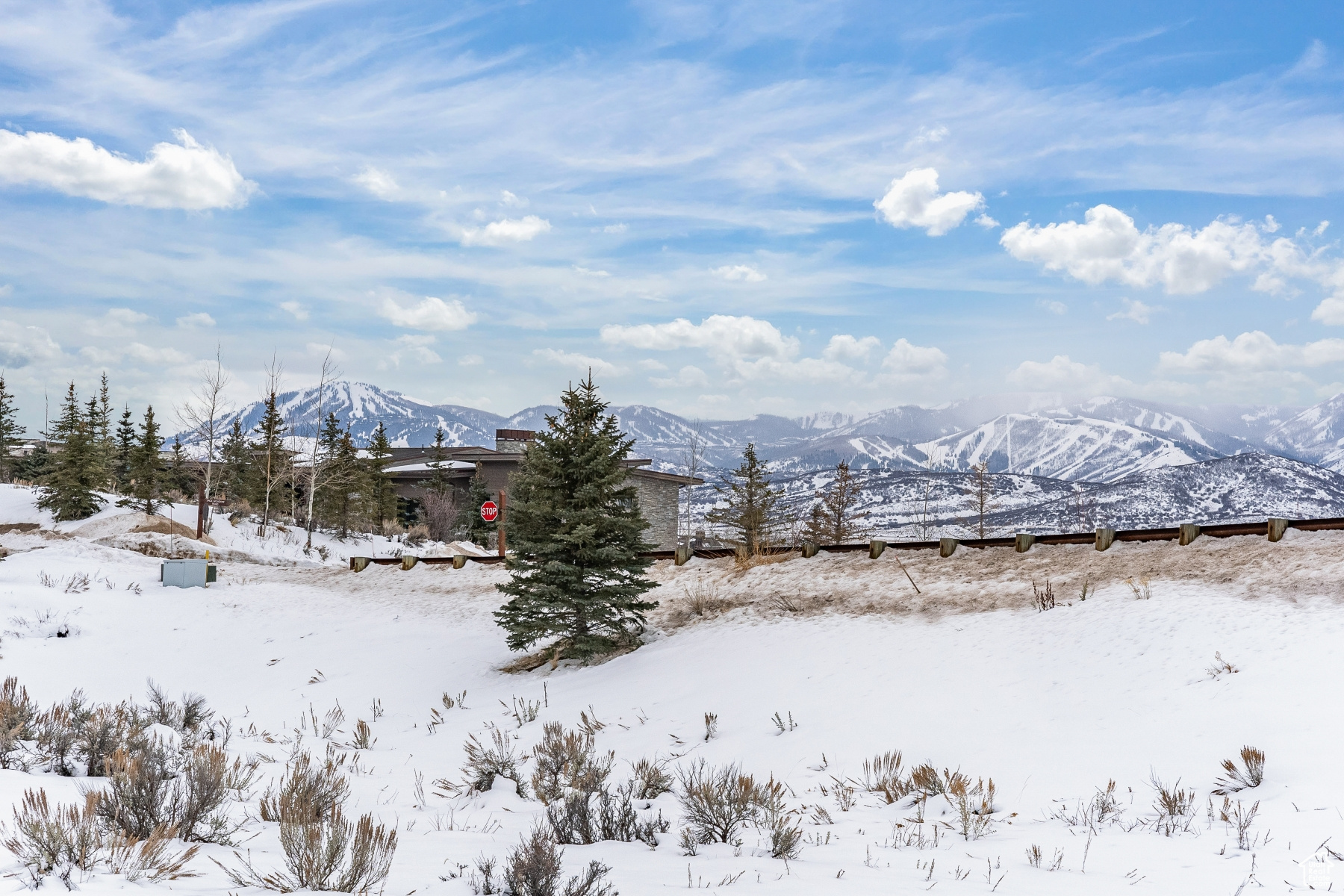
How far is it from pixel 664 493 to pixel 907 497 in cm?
14690

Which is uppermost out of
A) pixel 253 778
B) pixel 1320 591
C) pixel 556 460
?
pixel 556 460

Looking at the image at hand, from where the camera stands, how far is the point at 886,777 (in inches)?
289

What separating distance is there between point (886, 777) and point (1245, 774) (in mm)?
2824

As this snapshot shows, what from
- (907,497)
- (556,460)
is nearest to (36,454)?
(556,460)

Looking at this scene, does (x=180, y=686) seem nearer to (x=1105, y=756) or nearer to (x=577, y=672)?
(x=577, y=672)

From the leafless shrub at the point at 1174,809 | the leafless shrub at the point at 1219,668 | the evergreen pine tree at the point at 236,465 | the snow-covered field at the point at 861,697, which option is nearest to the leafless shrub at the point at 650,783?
the snow-covered field at the point at 861,697

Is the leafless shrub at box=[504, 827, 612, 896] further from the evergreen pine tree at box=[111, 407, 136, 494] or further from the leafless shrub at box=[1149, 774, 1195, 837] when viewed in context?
the evergreen pine tree at box=[111, 407, 136, 494]

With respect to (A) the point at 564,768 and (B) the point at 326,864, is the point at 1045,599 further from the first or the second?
(B) the point at 326,864

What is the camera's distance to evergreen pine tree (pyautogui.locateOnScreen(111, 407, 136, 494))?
4444 cm

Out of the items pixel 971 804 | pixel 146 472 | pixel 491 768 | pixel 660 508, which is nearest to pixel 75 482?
pixel 146 472

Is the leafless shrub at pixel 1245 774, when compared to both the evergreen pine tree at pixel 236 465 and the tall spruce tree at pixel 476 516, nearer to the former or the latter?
the tall spruce tree at pixel 476 516

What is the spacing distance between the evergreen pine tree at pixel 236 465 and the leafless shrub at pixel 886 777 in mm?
43345

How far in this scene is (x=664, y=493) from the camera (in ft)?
141

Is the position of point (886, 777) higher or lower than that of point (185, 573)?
lower
